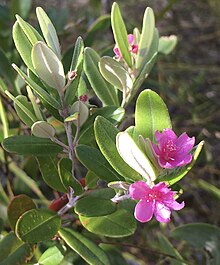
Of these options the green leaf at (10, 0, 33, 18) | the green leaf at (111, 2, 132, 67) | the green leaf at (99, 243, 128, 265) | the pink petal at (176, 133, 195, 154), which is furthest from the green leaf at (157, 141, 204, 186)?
the green leaf at (10, 0, 33, 18)

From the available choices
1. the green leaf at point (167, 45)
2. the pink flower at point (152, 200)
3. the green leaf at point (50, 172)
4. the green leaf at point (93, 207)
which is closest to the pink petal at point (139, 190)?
the pink flower at point (152, 200)

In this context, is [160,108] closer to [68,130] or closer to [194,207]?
[68,130]

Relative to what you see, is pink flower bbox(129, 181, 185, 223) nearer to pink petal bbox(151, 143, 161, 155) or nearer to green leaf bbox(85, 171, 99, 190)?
pink petal bbox(151, 143, 161, 155)

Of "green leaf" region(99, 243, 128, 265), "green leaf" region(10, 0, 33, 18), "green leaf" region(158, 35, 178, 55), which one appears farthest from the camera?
"green leaf" region(10, 0, 33, 18)

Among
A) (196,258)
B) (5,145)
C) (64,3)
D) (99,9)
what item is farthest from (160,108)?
(64,3)

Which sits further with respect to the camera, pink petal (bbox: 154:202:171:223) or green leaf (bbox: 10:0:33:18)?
green leaf (bbox: 10:0:33:18)

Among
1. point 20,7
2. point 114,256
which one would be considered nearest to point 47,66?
point 114,256
